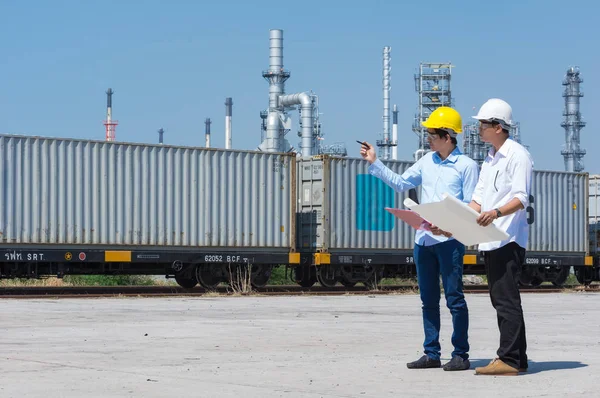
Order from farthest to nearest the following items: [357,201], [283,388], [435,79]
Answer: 1. [435,79]
2. [357,201]
3. [283,388]

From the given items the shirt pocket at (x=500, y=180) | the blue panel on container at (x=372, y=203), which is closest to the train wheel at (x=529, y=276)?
the blue panel on container at (x=372, y=203)

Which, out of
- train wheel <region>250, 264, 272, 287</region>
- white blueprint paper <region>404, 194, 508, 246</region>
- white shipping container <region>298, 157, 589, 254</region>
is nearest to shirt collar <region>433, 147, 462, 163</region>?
white blueprint paper <region>404, 194, 508, 246</region>

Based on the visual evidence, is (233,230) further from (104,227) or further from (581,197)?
(581,197)

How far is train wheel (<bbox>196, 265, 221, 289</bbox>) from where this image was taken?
77.1 feet

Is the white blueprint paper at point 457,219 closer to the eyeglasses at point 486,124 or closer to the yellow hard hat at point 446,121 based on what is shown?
the eyeglasses at point 486,124

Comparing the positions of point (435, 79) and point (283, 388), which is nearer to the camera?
point (283, 388)

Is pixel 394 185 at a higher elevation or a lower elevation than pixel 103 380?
higher

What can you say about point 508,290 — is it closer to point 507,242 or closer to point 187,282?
point 507,242

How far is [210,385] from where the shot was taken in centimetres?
652

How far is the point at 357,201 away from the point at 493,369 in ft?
59.3

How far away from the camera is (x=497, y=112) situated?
7.46 metres

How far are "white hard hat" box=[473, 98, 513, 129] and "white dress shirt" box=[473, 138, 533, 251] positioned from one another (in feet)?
0.50

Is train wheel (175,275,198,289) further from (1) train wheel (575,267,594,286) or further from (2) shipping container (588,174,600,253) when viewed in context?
(2) shipping container (588,174,600,253)

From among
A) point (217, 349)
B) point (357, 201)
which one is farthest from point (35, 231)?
point (217, 349)
